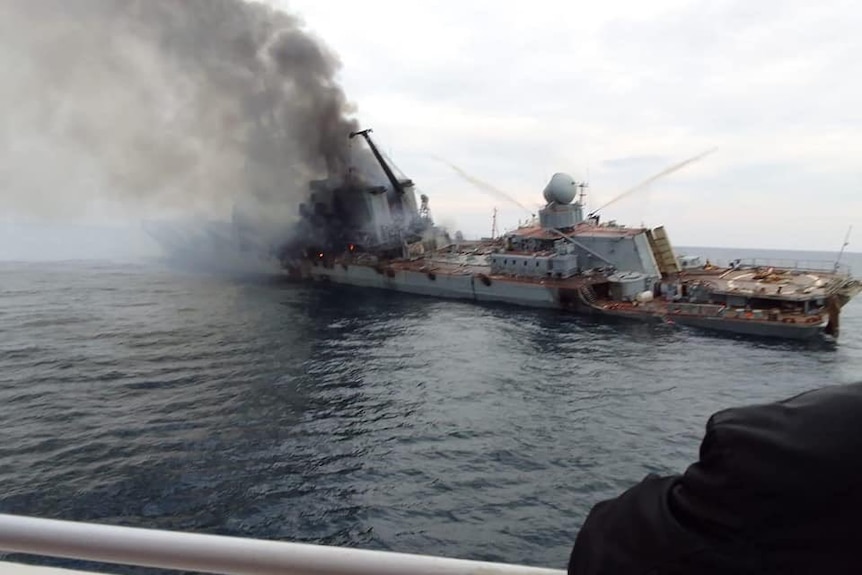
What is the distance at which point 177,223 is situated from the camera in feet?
320

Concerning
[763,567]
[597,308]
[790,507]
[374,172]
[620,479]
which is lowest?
[620,479]

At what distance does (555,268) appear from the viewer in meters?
55.9

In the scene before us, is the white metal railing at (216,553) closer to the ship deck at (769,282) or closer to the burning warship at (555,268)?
the burning warship at (555,268)

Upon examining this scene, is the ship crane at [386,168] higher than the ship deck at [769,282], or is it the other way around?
the ship crane at [386,168]

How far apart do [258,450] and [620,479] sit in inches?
524

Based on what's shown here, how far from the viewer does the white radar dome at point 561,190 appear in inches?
2468

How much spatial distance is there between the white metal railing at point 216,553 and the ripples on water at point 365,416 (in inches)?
552

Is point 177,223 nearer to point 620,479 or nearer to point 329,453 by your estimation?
point 329,453

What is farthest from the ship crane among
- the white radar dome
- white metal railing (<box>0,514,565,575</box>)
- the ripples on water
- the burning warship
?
white metal railing (<box>0,514,565,575</box>)

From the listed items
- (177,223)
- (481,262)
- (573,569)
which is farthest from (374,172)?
(573,569)

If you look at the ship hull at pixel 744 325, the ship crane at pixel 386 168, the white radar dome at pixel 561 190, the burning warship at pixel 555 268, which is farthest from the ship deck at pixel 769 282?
Answer: the ship crane at pixel 386 168

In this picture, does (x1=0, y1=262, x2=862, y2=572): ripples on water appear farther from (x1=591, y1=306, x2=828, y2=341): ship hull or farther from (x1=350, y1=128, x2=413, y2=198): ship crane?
(x1=350, y1=128, x2=413, y2=198): ship crane

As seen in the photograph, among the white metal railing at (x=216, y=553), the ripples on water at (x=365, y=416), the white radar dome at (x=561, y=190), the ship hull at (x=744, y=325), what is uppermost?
the white radar dome at (x=561, y=190)

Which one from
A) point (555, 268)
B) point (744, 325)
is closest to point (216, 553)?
point (744, 325)
